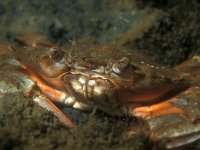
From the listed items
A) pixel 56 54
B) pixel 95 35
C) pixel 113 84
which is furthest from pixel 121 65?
pixel 95 35

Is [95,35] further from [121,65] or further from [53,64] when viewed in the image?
[121,65]

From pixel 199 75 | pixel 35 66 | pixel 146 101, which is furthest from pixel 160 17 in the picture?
pixel 35 66

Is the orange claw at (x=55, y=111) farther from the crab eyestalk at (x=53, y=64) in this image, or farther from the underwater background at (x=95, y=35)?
the crab eyestalk at (x=53, y=64)

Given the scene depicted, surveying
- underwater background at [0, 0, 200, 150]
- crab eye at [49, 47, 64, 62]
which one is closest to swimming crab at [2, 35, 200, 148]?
crab eye at [49, 47, 64, 62]

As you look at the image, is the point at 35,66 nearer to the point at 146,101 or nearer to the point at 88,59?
the point at 88,59

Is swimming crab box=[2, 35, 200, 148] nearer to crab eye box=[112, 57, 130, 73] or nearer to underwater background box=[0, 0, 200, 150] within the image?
crab eye box=[112, 57, 130, 73]

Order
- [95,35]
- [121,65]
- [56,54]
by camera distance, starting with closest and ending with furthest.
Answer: [121,65]
[56,54]
[95,35]

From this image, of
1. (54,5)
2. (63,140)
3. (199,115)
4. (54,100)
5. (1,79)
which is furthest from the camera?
(54,5)
